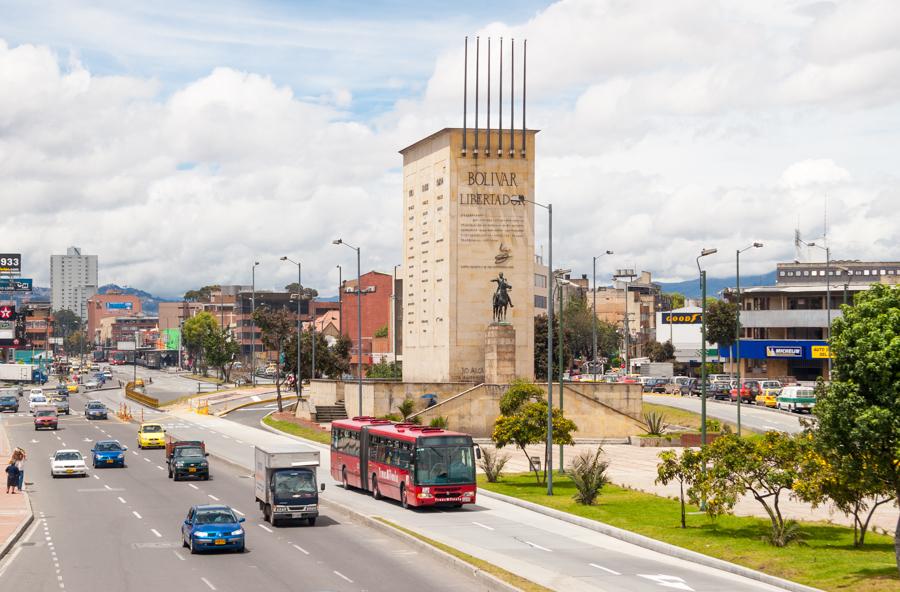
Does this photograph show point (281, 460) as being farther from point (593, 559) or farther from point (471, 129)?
point (471, 129)

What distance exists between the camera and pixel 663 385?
11481 cm

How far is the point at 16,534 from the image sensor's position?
122ft

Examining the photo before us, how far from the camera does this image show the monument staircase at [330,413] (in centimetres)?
8656

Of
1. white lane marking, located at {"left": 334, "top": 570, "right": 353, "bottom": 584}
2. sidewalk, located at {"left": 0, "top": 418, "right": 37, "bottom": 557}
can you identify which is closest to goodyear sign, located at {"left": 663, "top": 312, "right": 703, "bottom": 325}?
sidewalk, located at {"left": 0, "top": 418, "right": 37, "bottom": 557}

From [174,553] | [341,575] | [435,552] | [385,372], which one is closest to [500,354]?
[385,372]

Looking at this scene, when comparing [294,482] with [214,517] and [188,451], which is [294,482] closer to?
[214,517]

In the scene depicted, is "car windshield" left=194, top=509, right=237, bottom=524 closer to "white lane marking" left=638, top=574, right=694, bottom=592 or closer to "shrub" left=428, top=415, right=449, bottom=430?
"white lane marking" left=638, top=574, right=694, bottom=592

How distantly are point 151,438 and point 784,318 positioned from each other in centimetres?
7684

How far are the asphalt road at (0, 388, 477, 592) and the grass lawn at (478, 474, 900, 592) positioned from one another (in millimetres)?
7969

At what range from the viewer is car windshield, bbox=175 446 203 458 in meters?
55.8

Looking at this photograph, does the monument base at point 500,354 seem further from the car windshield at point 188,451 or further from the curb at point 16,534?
the curb at point 16,534

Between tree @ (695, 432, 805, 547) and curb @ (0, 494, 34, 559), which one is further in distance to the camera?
curb @ (0, 494, 34, 559)

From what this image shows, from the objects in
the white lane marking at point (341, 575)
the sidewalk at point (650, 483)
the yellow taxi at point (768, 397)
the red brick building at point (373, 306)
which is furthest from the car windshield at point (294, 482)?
the red brick building at point (373, 306)

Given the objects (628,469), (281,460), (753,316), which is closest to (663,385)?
(753,316)
